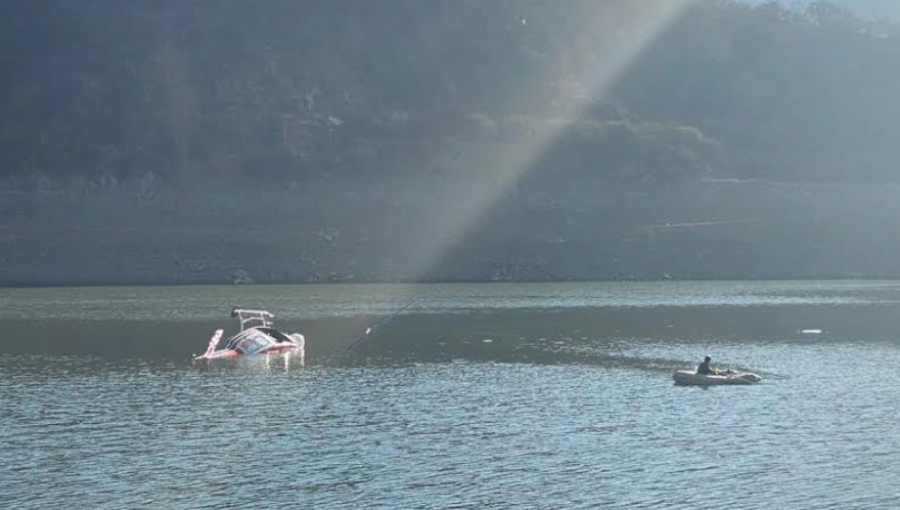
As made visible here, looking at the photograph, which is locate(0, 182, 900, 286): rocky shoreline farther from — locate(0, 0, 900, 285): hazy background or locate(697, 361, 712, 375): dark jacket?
locate(697, 361, 712, 375): dark jacket

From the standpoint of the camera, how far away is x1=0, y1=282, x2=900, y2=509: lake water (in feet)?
95.1

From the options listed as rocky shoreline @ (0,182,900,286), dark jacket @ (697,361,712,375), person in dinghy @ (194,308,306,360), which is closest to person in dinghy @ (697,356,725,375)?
dark jacket @ (697,361,712,375)

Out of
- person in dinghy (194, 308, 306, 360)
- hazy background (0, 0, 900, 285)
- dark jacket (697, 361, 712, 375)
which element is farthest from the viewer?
hazy background (0, 0, 900, 285)

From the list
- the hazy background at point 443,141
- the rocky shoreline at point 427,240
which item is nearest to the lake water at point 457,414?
the rocky shoreline at point 427,240

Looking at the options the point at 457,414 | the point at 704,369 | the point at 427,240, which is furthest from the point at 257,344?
the point at 427,240

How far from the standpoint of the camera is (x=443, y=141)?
13088 cm

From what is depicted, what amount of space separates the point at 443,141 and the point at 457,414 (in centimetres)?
9370

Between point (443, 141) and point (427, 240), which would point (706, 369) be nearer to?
point (427, 240)

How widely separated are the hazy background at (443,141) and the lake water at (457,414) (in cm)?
3646

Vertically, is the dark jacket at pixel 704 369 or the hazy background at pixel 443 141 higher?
the hazy background at pixel 443 141

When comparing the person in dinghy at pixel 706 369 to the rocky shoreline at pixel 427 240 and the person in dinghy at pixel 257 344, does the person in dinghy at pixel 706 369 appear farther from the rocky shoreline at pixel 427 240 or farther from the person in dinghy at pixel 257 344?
the rocky shoreline at pixel 427 240

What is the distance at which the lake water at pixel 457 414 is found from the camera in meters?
29.0

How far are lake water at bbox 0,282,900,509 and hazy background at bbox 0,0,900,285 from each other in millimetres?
36463

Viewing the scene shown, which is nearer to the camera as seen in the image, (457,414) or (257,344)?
(457,414)
